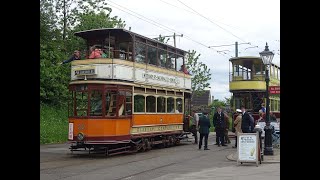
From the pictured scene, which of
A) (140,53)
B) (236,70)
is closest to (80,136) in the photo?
(140,53)

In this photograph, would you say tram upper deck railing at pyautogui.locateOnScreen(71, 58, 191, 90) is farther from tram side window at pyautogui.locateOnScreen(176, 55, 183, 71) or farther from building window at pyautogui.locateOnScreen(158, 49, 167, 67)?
tram side window at pyautogui.locateOnScreen(176, 55, 183, 71)

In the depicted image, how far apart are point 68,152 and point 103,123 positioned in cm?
338

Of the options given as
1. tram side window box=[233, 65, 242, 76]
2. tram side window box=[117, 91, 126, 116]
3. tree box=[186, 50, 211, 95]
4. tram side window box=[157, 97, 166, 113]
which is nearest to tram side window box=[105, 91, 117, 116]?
tram side window box=[117, 91, 126, 116]

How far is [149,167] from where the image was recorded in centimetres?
1364

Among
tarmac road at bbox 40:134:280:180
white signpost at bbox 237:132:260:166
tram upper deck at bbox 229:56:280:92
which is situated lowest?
tarmac road at bbox 40:134:280:180

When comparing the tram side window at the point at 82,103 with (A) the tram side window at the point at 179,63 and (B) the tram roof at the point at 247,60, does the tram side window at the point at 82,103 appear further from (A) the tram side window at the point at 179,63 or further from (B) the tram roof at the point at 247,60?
(B) the tram roof at the point at 247,60

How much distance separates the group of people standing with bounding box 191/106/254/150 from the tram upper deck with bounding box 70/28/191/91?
2.53 metres

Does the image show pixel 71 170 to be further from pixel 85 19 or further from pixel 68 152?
pixel 85 19

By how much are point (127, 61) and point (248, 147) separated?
635 centimetres

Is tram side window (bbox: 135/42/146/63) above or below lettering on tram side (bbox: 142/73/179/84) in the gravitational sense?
above

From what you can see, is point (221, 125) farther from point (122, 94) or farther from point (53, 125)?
point (53, 125)

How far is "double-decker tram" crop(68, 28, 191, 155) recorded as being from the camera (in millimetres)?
16594

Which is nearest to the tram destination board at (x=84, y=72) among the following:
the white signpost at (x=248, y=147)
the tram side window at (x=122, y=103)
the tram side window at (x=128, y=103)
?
the tram side window at (x=122, y=103)
